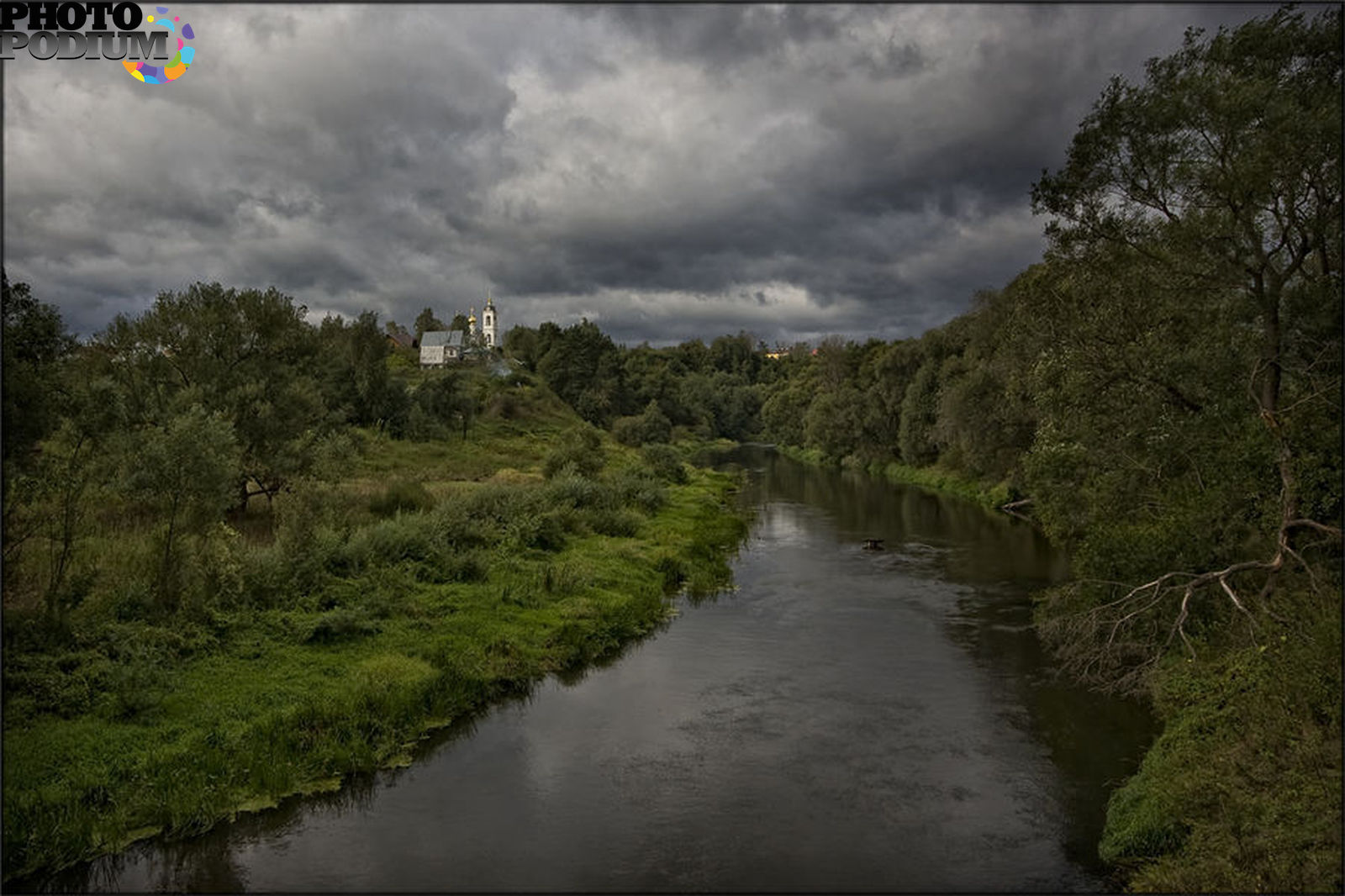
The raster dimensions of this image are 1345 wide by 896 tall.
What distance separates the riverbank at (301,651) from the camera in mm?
13906

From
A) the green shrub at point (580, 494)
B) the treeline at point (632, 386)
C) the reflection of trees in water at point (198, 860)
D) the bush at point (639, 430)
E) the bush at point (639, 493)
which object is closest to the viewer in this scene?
the reflection of trees in water at point (198, 860)

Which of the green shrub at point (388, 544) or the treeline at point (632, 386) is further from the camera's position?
the treeline at point (632, 386)

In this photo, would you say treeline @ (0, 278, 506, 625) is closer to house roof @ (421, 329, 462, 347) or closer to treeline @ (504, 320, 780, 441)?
treeline @ (504, 320, 780, 441)

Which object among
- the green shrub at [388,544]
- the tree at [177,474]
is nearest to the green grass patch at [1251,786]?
the tree at [177,474]

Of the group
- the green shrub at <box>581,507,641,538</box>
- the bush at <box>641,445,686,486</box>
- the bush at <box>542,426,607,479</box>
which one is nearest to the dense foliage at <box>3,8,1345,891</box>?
the green shrub at <box>581,507,641,538</box>

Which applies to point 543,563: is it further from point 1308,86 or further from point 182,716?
point 1308,86

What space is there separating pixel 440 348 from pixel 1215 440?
11880 cm

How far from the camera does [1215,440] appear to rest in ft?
68.3

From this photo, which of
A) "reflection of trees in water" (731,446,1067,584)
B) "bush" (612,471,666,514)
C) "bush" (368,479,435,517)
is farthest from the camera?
"bush" (612,471,666,514)

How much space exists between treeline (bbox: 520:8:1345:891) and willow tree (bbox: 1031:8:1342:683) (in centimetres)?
6

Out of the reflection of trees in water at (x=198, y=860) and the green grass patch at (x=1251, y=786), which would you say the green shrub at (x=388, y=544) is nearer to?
the reflection of trees in water at (x=198, y=860)

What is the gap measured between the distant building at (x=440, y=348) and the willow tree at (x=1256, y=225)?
112 meters

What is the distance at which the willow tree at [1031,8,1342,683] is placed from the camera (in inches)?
700

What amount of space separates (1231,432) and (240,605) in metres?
24.8
